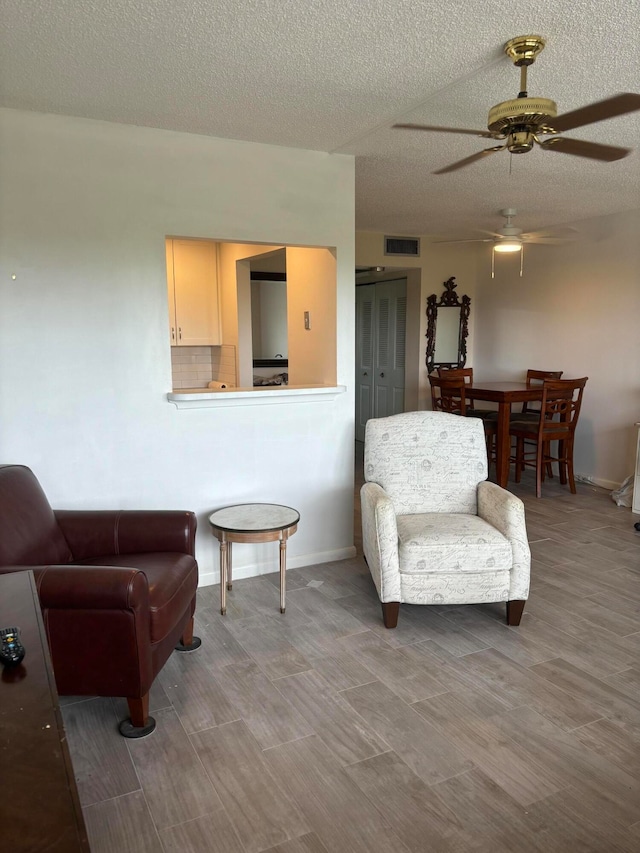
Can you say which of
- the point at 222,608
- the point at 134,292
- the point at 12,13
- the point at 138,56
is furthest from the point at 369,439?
the point at 12,13

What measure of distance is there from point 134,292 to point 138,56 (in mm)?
1153

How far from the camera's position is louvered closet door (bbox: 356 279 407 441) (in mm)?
7332

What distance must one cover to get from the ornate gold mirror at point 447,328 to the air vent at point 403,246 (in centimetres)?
52

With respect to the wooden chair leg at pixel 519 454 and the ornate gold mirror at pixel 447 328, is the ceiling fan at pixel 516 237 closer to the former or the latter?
the ornate gold mirror at pixel 447 328

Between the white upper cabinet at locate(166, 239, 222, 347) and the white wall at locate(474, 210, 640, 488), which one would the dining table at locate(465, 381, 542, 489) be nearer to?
the white wall at locate(474, 210, 640, 488)

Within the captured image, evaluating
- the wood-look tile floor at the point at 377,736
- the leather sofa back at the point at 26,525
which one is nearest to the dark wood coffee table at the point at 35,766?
the wood-look tile floor at the point at 377,736

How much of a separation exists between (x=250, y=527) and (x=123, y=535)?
0.61m

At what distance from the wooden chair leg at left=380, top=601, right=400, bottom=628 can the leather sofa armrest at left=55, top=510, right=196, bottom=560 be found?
98 centimetres

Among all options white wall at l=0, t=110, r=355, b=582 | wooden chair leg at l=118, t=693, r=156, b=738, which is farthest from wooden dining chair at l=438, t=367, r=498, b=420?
wooden chair leg at l=118, t=693, r=156, b=738

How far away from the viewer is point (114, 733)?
7.41ft

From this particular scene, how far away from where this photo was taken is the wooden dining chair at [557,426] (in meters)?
5.38

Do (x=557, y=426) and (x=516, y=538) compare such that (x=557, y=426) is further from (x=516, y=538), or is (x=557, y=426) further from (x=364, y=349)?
(x=364, y=349)

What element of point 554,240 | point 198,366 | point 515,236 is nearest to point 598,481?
point 554,240

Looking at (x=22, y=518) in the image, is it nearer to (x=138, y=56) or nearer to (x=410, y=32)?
(x=138, y=56)
